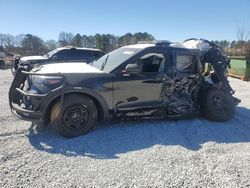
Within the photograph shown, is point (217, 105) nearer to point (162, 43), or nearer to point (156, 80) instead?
point (156, 80)

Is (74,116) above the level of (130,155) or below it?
above

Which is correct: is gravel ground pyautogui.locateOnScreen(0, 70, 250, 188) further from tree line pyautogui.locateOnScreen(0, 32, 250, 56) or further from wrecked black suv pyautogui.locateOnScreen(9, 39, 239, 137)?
tree line pyautogui.locateOnScreen(0, 32, 250, 56)

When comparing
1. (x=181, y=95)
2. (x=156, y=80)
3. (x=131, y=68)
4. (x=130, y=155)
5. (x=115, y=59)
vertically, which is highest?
(x=115, y=59)

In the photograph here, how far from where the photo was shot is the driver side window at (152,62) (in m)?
5.49

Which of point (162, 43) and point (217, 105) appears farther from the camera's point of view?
point (217, 105)

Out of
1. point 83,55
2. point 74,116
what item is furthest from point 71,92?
point 83,55

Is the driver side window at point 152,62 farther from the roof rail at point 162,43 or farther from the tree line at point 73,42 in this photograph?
the tree line at point 73,42

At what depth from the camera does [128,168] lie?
3779mm

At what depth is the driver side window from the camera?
216 inches

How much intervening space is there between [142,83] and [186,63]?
118cm

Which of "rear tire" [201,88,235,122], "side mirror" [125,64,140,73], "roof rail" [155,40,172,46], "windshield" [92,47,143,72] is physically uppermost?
"roof rail" [155,40,172,46]

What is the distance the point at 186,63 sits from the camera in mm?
5832

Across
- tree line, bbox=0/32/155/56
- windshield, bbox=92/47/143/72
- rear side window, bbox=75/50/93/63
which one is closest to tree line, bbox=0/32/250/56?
tree line, bbox=0/32/155/56

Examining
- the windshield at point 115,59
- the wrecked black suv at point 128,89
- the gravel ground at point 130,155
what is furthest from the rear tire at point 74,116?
the windshield at point 115,59
